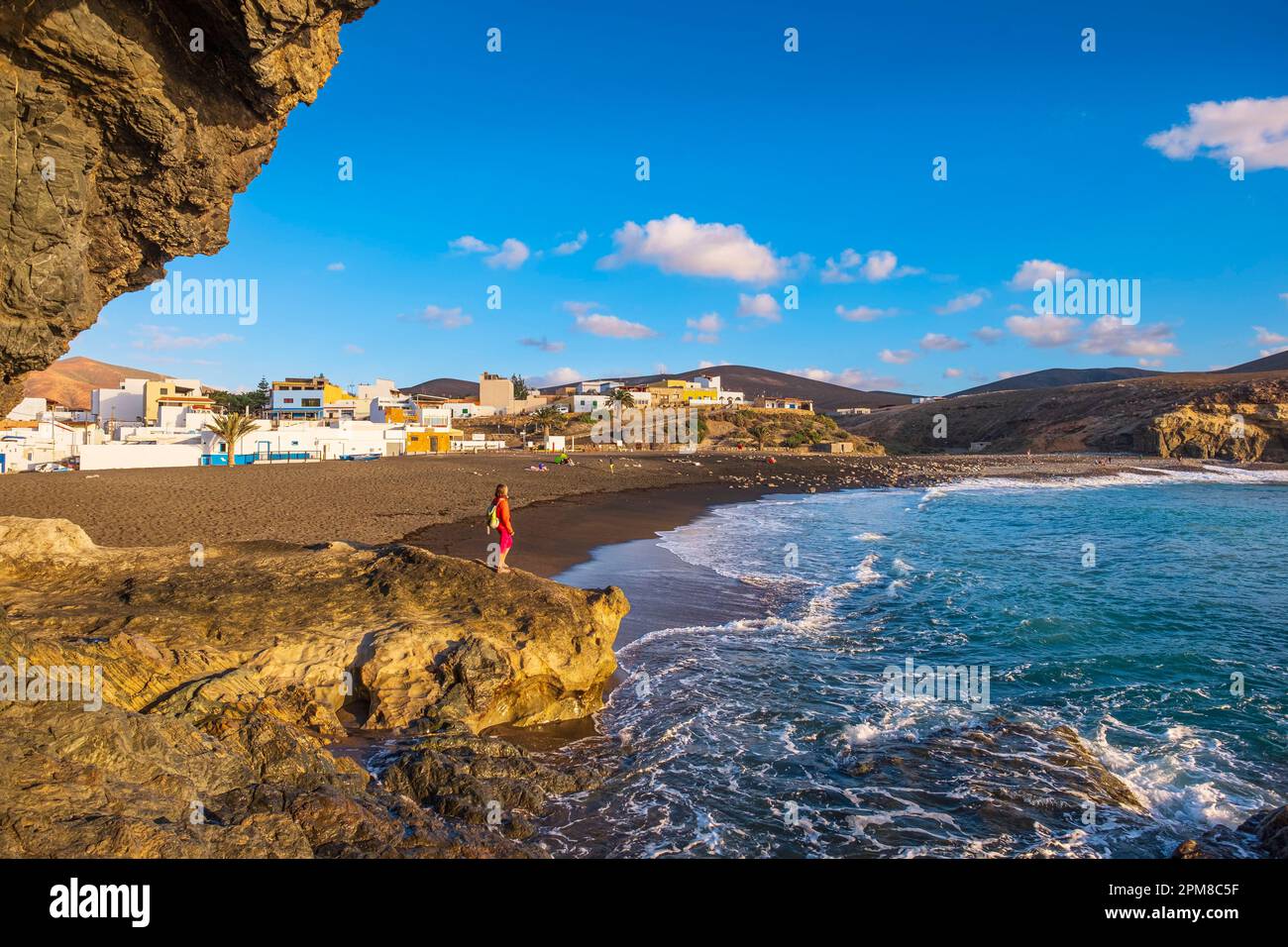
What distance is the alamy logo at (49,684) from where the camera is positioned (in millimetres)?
4739

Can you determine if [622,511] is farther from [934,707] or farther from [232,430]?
[232,430]

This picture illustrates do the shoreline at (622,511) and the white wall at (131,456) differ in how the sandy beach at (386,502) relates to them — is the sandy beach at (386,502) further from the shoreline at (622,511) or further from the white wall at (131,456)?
the white wall at (131,456)

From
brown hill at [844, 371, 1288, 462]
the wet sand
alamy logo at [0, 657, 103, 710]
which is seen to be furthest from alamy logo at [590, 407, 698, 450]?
alamy logo at [0, 657, 103, 710]

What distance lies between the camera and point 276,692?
25.0 ft

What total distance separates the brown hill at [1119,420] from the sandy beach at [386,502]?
62.8 m

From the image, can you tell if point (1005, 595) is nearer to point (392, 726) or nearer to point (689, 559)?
point (689, 559)

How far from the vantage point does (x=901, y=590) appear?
1848cm

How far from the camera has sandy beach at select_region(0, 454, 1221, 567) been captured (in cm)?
2020

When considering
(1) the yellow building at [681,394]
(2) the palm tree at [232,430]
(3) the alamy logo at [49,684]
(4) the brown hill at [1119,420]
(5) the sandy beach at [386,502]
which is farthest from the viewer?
(1) the yellow building at [681,394]

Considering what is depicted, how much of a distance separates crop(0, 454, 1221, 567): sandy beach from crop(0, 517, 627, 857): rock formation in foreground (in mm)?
8025

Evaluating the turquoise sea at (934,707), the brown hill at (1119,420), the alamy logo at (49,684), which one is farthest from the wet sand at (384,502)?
the brown hill at (1119,420)
